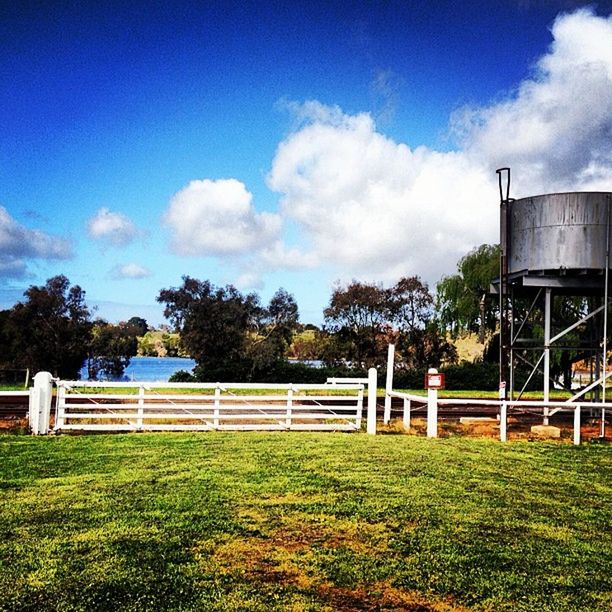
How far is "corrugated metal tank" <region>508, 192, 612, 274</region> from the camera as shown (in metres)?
19.0

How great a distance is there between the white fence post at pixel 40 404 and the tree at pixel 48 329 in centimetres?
2707

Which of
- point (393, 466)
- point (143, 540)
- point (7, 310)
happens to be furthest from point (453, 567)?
point (7, 310)

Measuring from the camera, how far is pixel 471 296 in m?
41.1

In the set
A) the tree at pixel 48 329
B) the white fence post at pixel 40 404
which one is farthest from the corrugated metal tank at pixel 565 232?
the tree at pixel 48 329

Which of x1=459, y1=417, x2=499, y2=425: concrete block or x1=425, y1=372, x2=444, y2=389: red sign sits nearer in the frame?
x1=425, y1=372, x2=444, y2=389: red sign

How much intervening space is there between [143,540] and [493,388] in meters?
31.3

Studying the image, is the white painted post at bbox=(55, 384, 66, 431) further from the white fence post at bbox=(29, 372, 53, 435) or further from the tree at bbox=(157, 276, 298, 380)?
the tree at bbox=(157, 276, 298, 380)

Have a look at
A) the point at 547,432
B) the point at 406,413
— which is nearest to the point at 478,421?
the point at 547,432

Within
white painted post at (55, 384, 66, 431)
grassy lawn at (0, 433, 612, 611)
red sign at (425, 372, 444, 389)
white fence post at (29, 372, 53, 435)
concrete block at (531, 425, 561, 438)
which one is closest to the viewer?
grassy lawn at (0, 433, 612, 611)

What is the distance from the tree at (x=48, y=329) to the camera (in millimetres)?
40781

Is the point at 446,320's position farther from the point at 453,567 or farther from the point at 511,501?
the point at 453,567

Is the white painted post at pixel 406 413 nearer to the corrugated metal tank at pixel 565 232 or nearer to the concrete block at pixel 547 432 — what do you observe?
the concrete block at pixel 547 432

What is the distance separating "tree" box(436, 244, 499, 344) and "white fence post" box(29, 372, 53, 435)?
29.4 m

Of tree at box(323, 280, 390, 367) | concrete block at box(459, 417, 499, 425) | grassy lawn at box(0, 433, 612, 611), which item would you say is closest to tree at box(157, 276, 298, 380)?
tree at box(323, 280, 390, 367)
